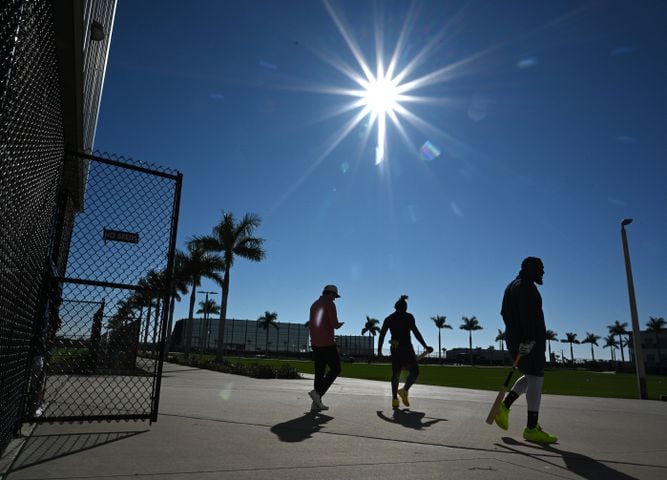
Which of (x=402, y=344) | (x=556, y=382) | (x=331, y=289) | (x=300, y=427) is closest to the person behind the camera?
(x=300, y=427)

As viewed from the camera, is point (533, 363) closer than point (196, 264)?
Yes

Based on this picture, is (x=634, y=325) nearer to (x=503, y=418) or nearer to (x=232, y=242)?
(x=503, y=418)

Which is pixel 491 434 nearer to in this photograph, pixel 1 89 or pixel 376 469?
pixel 376 469

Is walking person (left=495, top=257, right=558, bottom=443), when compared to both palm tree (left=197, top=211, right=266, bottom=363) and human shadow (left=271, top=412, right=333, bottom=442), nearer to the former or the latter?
human shadow (left=271, top=412, right=333, bottom=442)

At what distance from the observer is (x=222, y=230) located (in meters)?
31.0

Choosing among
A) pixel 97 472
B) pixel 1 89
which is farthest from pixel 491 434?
pixel 1 89

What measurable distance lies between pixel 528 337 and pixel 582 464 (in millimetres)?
1508

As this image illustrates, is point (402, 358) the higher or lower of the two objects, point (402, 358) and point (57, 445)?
the higher

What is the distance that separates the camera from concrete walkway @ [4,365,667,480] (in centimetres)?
310

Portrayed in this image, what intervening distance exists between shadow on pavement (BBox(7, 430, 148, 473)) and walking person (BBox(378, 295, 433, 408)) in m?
4.10

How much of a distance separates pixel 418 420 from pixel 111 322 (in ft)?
33.4

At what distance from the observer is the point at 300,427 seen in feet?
16.0

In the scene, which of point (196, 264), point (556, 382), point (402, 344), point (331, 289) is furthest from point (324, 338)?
point (196, 264)

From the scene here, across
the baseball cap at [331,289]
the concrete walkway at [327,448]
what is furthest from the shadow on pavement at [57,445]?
the baseball cap at [331,289]
